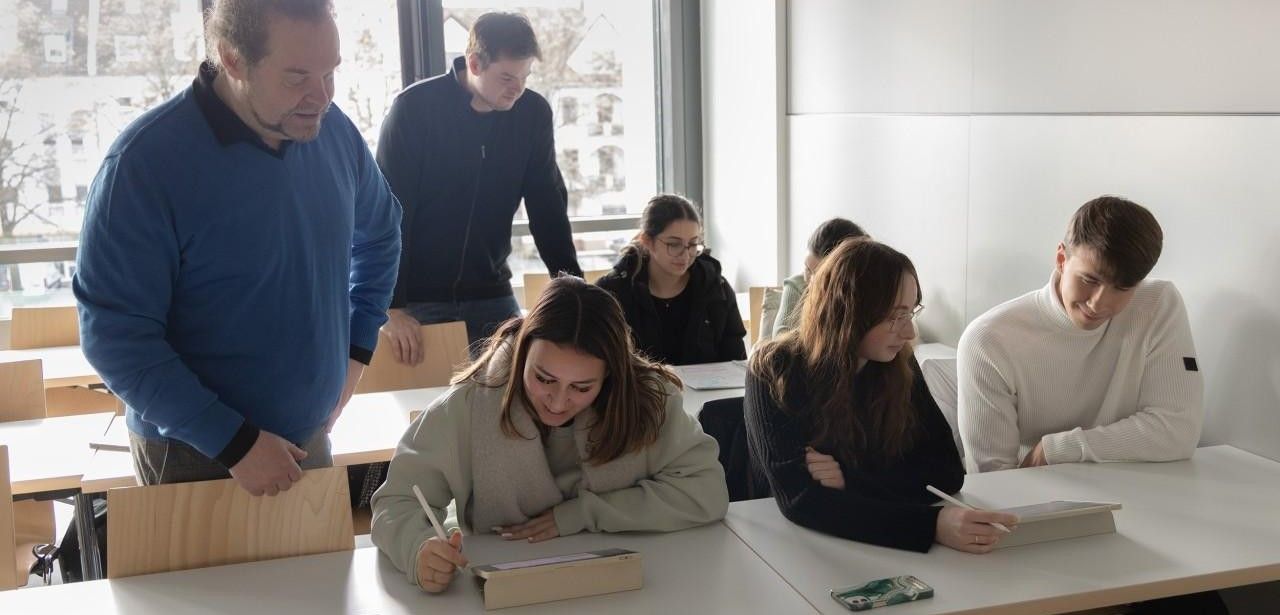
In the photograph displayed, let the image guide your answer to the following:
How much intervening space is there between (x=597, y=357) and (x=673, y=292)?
1.85 metres

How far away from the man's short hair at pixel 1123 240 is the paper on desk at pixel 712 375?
115 cm

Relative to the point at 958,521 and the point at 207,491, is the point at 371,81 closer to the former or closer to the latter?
the point at 207,491

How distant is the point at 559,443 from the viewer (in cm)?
222

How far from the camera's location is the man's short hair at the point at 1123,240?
253cm

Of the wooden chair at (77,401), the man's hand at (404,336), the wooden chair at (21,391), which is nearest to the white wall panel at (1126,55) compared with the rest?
the man's hand at (404,336)

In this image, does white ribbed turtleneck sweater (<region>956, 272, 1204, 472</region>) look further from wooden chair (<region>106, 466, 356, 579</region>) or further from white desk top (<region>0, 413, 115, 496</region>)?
white desk top (<region>0, 413, 115, 496</region>)

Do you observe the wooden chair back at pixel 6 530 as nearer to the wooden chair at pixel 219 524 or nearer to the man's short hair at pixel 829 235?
the wooden chair at pixel 219 524

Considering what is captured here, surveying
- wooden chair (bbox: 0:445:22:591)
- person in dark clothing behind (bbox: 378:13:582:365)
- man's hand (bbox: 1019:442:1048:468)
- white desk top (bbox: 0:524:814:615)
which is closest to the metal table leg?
wooden chair (bbox: 0:445:22:591)

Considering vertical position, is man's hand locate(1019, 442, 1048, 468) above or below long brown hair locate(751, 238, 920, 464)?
below

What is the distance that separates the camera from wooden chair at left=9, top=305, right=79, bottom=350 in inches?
175

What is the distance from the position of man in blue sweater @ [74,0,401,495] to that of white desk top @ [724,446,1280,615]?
893mm

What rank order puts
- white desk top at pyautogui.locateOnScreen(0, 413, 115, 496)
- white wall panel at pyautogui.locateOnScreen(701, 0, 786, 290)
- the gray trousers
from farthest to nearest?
white wall panel at pyautogui.locateOnScreen(701, 0, 786, 290) → white desk top at pyautogui.locateOnScreen(0, 413, 115, 496) → the gray trousers

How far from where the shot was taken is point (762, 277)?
5.64m

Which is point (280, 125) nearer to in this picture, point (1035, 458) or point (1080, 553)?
point (1080, 553)
